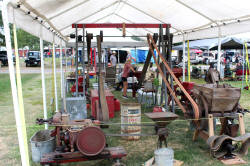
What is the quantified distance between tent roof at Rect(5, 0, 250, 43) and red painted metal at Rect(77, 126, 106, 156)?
168 centimetres

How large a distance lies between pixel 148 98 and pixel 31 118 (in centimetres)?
351

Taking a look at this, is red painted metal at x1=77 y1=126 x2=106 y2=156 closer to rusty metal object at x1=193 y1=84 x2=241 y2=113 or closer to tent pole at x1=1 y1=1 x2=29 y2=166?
tent pole at x1=1 y1=1 x2=29 y2=166

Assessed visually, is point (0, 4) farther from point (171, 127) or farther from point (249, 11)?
point (249, 11)

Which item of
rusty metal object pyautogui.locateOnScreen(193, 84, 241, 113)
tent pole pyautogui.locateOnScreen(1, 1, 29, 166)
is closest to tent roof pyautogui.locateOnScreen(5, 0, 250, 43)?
tent pole pyautogui.locateOnScreen(1, 1, 29, 166)

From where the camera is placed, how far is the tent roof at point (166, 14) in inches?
145

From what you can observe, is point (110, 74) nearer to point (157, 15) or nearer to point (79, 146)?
point (157, 15)

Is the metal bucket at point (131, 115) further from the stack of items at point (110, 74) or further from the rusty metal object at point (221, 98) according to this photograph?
the stack of items at point (110, 74)

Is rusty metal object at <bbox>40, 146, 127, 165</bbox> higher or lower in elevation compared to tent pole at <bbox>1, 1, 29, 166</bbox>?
lower

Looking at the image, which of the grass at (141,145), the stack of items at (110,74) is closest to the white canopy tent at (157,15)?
the grass at (141,145)

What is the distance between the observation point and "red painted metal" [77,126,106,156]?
122 inches

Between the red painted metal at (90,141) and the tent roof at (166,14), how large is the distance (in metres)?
1.68

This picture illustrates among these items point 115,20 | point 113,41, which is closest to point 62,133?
point 115,20

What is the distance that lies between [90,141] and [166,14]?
5.24 m

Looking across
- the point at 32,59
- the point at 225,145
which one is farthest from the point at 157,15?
the point at 32,59
